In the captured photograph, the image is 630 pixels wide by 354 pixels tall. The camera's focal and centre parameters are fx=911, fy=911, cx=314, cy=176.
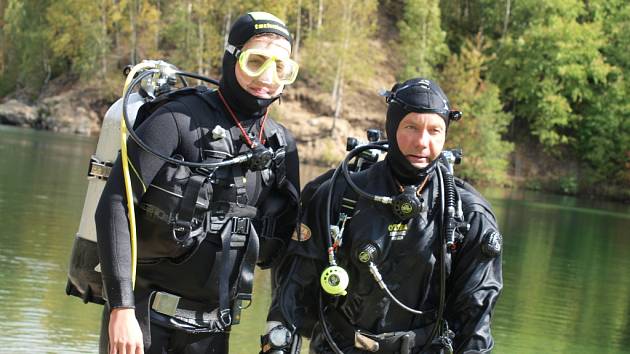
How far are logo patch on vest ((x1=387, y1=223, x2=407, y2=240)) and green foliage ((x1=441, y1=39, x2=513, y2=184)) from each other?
3442 cm

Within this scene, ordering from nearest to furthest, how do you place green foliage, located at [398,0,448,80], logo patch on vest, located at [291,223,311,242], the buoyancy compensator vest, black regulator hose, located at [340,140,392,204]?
1. the buoyancy compensator vest
2. black regulator hose, located at [340,140,392,204]
3. logo patch on vest, located at [291,223,311,242]
4. green foliage, located at [398,0,448,80]

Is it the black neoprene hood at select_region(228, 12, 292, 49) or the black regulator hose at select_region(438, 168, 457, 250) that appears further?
the black neoprene hood at select_region(228, 12, 292, 49)

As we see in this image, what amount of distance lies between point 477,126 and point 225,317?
3519 cm

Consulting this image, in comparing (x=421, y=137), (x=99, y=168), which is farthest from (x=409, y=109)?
(x=99, y=168)

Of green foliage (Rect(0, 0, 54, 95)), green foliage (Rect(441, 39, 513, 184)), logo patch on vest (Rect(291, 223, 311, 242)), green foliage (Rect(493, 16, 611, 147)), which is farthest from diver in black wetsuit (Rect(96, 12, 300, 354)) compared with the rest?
green foliage (Rect(0, 0, 54, 95))

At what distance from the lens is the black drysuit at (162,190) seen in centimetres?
313

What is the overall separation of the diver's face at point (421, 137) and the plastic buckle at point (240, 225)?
0.64 m

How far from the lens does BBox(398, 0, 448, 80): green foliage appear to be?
1610 inches

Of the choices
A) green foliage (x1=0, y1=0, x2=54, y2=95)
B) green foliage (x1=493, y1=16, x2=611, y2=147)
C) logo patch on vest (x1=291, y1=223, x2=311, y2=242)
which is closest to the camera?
logo patch on vest (x1=291, y1=223, x2=311, y2=242)

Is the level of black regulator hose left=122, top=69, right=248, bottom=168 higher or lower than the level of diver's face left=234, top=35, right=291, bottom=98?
lower

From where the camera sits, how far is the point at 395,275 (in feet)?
11.0

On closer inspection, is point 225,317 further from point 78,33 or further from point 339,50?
point 78,33

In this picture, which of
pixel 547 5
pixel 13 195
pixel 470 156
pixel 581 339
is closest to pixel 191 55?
pixel 470 156

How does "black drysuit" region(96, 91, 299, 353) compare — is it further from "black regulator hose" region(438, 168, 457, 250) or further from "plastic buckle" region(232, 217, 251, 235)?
"black regulator hose" region(438, 168, 457, 250)
